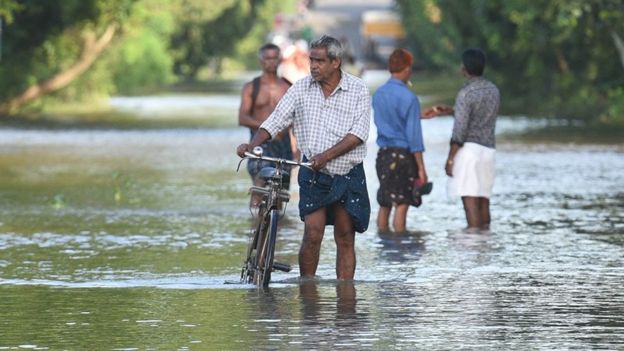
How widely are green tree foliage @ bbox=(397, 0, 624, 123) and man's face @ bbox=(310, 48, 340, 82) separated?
949 inches

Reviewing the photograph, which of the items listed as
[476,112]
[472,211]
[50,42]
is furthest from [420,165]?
[50,42]

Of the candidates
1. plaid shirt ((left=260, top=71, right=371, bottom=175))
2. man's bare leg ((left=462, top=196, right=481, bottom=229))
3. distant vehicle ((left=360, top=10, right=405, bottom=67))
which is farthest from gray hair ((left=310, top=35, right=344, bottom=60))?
distant vehicle ((left=360, top=10, right=405, bottom=67))

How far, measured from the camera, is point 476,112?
1764cm

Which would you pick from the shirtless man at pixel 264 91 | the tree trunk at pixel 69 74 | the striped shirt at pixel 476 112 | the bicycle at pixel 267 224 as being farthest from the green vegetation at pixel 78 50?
the bicycle at pixel 267 224

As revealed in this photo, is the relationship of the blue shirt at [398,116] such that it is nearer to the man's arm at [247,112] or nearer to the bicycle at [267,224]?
the man's arm at [247,112]

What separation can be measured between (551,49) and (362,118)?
35031 millimetres

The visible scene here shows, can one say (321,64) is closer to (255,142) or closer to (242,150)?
(255,142)

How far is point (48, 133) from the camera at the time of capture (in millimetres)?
37750

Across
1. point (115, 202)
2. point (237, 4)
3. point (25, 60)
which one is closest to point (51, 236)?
point (115, 202)

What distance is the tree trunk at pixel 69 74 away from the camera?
151ft

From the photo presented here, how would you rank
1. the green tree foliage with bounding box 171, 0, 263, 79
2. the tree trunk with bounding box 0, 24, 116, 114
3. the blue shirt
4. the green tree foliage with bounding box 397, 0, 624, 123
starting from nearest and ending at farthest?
the blue shirt → the green tree foliage with bounding box 397, 0, 624, 123 → the tree trunk with bounding box 0, 24, 116, 114 → the green tree foliage with bounding box 171, 0, 263, 79

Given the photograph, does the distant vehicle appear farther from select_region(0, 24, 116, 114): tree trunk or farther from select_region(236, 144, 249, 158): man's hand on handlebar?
select_region(236, 144, 249, 158): man's hand on handlebar

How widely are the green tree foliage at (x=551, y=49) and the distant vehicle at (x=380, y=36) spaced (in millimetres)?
43059

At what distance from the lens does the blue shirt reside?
17344 mm
